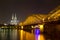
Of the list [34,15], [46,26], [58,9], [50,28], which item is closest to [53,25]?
[50,28]

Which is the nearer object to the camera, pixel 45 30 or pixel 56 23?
pixel 56 23

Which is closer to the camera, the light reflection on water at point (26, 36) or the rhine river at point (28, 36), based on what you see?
the rhine river at point (28, 36)

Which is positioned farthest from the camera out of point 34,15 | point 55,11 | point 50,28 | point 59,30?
point 34,15

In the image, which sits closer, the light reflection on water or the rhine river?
the rhine river

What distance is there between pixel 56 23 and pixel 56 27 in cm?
71

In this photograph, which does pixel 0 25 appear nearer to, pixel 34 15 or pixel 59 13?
pixel 34 15

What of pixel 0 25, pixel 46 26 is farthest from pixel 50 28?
pixel 0 25

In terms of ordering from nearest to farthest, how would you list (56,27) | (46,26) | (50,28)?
(56,27) < (50,28) < (46,26)

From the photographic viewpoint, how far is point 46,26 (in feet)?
120

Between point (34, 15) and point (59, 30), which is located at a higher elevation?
point (34, 15)

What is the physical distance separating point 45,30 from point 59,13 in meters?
4.02

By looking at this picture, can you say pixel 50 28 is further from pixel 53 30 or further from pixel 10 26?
pixel 10 26

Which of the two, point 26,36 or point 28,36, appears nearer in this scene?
point 28,36

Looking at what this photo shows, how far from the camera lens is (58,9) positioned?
126 ft
